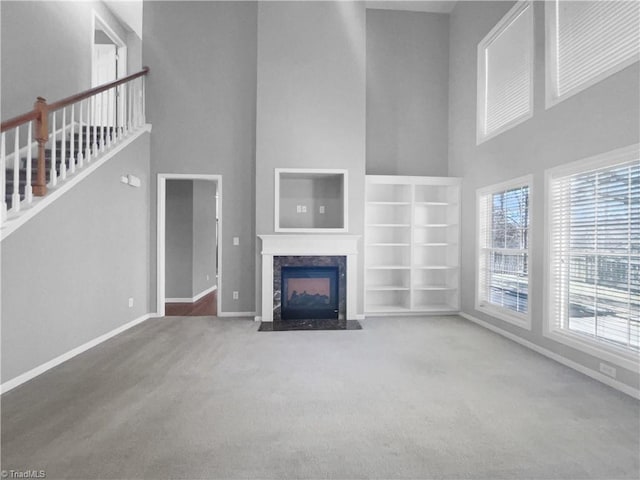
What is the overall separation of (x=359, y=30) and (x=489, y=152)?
253cm

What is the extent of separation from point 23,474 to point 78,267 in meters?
2.09

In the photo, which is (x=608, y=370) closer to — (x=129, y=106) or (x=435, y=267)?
(x=435, y=267)

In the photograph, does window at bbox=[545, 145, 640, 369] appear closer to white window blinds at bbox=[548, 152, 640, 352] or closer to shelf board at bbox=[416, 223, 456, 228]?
white window blinds at bbox=[548, 152, 640, 352]

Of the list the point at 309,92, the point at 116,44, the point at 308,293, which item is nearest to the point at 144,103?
the point at 116,44

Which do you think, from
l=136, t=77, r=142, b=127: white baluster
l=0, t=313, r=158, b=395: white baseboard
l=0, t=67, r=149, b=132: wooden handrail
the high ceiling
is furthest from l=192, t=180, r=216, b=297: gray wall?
the high ceiling

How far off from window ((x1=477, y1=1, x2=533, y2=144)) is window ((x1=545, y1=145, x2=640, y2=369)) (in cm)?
110

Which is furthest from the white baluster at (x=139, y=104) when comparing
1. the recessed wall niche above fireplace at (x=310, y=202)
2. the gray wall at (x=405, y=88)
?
the gray wall at (x=405, y=88)

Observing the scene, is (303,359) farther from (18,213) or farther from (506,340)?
(18,213)

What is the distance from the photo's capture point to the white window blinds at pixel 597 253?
7.93 ft

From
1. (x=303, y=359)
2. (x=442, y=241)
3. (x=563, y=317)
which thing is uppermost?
(x=442, y=241)

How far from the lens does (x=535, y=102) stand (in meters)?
3.34

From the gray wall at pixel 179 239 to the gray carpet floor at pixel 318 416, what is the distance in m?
2.54

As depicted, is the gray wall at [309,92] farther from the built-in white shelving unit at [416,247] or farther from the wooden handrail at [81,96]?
the wooden handrail at [81,96]

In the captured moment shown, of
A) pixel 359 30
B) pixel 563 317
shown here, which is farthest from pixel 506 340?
pixel 359 30
